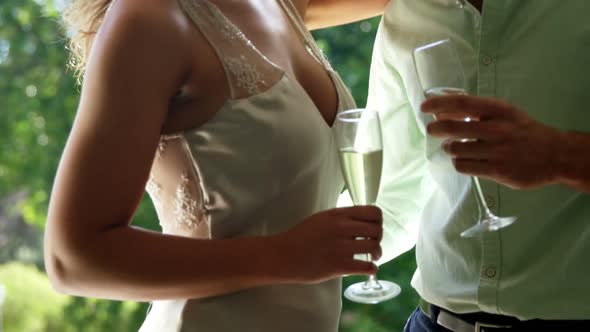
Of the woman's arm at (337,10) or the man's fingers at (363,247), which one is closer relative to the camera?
the man's fingers at (363,247)

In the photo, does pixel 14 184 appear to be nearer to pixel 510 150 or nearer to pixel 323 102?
pixel 323 102

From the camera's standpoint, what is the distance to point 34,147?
4027mm

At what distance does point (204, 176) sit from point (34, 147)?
277 cm

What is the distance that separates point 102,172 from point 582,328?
888 millimetres

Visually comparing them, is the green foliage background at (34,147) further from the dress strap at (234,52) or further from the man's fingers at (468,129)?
the man's fingers at (468,129)

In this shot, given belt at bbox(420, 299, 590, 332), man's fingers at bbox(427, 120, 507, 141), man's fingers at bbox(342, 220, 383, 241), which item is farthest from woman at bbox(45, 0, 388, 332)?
belt at bbox(420, 299, 590, 332)

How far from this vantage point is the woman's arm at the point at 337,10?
1952mm

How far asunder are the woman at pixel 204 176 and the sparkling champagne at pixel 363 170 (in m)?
0.04

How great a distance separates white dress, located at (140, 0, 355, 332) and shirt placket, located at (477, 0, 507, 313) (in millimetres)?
336

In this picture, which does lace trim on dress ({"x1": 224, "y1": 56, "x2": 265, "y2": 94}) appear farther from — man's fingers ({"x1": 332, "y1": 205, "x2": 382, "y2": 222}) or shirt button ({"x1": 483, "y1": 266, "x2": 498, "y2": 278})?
shirt button ({"x1": 483, "y1": 266, "x2": 498, "y2": 278})

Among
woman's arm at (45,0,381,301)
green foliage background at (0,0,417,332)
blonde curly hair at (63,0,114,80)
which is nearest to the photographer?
woman's arm at (45,0,381,301)

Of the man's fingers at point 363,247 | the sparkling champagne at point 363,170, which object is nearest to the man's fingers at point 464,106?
the sparkling champagne at point 363,170

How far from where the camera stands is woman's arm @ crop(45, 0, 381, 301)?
1.31 metres

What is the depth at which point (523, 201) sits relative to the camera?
5.36ft
